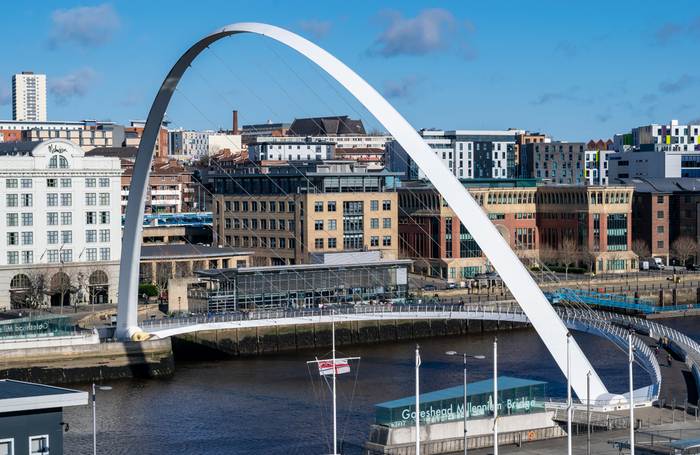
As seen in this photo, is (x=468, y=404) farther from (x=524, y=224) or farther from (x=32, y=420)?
(x=524, y=224)

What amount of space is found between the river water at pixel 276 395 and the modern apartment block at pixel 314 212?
18686mm

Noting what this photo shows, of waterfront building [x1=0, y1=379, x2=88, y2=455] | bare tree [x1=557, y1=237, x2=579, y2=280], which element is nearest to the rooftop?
waterfront building [x1=0, y1=379, x2=88, y2=455]

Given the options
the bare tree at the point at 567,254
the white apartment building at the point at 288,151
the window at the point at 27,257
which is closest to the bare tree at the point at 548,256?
the bare tree at the point at 567,254

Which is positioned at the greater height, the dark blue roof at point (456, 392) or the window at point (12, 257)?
the window at point (12, 257)

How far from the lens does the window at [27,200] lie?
55550 millimetres

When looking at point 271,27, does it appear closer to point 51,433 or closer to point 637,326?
point 51,433

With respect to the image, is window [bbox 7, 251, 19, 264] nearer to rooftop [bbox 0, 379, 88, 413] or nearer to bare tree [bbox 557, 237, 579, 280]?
rooftop [bbox 0, 379, 88, 413]

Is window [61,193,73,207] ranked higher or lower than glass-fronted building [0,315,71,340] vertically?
higher

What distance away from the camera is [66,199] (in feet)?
186

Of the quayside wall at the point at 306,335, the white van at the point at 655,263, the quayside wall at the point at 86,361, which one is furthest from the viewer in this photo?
the white van at the point at 655,263

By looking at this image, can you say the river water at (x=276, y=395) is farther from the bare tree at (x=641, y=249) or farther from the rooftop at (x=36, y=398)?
the bare tree at (x=641, y=249)

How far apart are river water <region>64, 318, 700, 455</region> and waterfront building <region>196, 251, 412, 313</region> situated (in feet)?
15.1

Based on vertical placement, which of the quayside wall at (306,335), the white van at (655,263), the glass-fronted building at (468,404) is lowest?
the quayside wall at (306,335)

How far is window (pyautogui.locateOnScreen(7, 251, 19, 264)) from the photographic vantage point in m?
54.8
